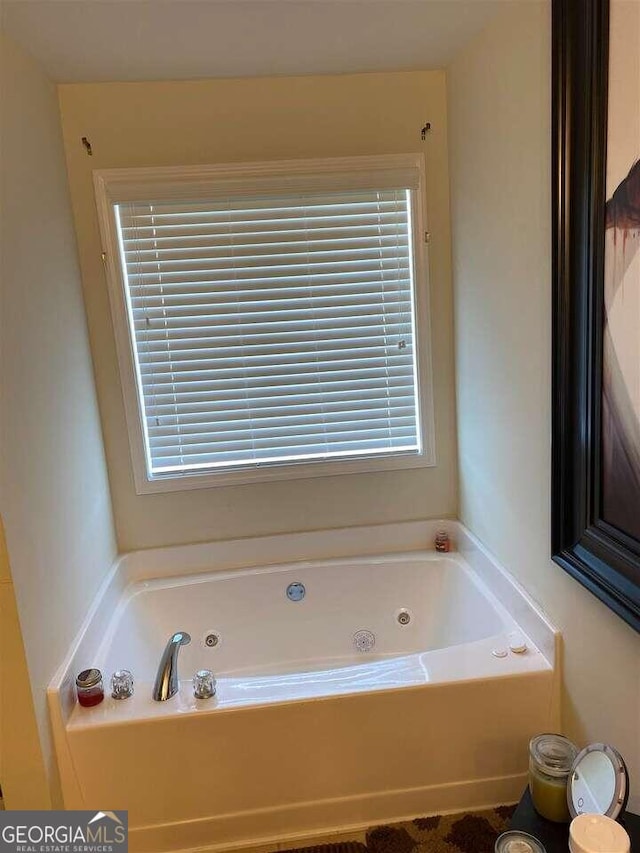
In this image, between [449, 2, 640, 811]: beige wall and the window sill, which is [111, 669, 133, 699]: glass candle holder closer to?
the window sill

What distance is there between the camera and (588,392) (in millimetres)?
1505

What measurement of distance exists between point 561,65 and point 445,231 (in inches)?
39.9

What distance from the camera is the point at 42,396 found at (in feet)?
6.08

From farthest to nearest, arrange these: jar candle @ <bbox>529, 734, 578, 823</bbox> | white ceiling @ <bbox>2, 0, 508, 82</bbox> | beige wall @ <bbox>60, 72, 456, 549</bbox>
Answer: beige wall @ <bbox>60, 72, 456, 549</bbox> < white ceiling @ <bbox>2, 0, 508, 82</bbox> < jar candle @ <bbox>529, 734, 578, 823</bbox>

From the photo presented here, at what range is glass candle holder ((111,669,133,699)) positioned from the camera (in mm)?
1860

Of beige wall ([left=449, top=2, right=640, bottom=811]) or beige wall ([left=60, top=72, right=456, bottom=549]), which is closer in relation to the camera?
beige wall ([left=449, top=2, right=640, bottom=811])

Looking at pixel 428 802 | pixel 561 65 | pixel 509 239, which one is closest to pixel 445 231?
pixel 509 239

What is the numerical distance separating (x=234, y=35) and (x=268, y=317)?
0.98m

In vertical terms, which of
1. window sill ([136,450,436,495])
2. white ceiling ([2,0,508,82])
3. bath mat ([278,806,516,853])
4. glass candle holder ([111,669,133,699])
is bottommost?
bath mat ([278,806,516,853])

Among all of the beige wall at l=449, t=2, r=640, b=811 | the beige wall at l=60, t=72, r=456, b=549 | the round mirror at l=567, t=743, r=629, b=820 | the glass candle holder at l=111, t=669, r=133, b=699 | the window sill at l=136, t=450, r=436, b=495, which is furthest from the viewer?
the window sill at l=136, t=450, r=436, b=495

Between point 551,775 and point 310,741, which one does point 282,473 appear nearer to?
point 310,741

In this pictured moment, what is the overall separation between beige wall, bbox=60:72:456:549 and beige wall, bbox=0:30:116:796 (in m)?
0.11

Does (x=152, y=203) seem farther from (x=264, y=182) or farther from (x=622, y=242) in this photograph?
(x=622, y=242)

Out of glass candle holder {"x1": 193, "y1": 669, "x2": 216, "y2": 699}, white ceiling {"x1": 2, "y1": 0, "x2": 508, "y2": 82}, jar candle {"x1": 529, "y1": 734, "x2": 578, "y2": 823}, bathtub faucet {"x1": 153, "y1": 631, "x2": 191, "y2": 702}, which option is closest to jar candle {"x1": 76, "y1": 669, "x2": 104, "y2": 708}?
bathtub faucet {"x1": 153, "y1": 631, "x2": 191, "y2": 702}
